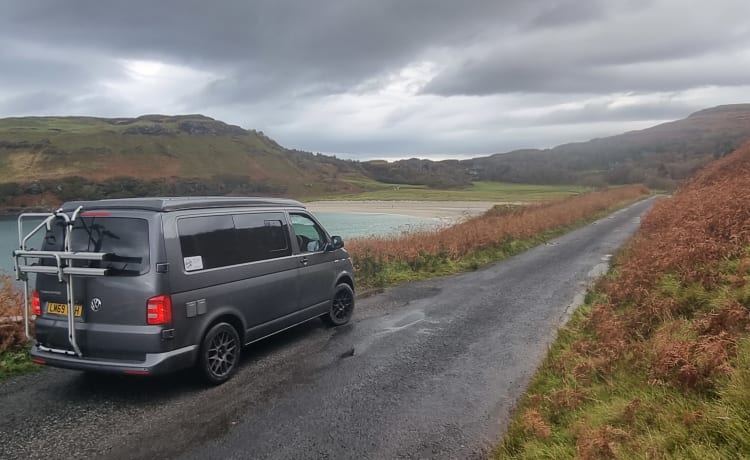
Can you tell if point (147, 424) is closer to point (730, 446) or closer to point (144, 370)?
point (144, 370)

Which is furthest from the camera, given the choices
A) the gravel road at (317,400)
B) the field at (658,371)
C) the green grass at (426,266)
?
the green grass at (426,266)

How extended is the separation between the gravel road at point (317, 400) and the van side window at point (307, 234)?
1.44 meters

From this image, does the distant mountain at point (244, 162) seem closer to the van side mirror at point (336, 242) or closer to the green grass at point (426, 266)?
the green grass at point (426, 266)

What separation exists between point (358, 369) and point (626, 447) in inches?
139

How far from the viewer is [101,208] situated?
18.9 ft

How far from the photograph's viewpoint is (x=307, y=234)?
8.09 m

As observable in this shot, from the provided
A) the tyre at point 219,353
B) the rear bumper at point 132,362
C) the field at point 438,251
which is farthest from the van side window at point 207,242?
the field at point 438,251

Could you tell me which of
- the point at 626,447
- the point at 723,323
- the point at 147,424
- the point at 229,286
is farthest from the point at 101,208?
the point at 723,323

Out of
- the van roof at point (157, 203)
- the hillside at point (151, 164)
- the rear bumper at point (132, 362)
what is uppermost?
the hillside at point (151, 164)

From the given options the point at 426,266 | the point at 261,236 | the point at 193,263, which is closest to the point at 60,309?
the point at 193,263

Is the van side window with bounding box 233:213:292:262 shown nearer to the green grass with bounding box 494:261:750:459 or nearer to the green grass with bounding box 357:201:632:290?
the green grass with bounding box 494:261:750:459

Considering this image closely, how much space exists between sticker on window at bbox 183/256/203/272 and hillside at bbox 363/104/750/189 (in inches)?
4416

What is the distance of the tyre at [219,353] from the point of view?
5781 millimetres

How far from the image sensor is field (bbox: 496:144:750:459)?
348cm
